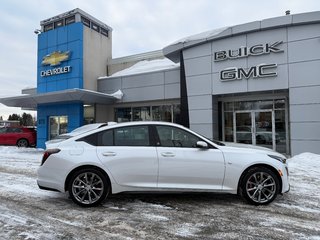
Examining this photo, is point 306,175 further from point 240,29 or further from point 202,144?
point 240,29

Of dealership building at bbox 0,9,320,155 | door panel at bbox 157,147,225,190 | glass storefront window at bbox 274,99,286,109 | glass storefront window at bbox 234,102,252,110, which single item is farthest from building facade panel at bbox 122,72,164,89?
door panel at bbox 157,147,225,190

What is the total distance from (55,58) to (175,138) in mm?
17415

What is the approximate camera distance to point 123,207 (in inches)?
220

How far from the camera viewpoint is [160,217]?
502cm

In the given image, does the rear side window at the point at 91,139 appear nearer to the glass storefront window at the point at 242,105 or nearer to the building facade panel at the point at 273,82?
the building facade panel at the point at 273,82

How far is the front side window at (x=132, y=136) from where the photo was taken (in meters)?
5.78

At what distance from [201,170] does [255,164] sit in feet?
3.43

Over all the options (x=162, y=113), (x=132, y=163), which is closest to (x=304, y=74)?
(x=162, y=113)

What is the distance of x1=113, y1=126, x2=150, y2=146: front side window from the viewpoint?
5781 millimetres

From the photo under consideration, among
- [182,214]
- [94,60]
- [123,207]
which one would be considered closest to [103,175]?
[123,207]

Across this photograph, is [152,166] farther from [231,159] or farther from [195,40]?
[195,40]

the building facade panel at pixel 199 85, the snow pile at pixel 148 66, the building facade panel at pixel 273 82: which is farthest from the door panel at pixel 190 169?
the snow pile at pixel 148 66

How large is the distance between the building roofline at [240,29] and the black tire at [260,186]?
9.28 m

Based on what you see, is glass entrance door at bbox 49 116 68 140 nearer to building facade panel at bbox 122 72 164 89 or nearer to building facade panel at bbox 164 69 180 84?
building facade panel at bbox 122 72 164 89
